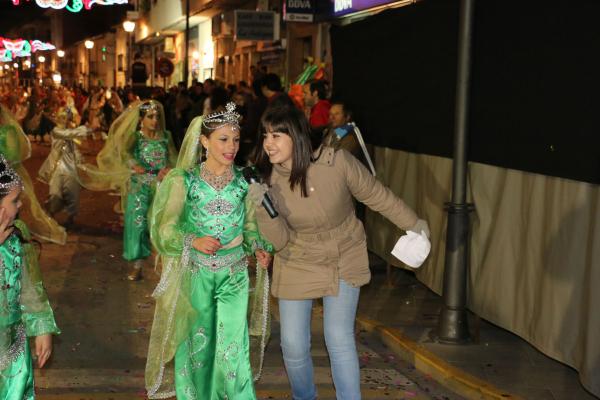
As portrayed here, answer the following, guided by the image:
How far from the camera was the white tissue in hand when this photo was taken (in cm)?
455

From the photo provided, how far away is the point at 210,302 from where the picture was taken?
5.19m

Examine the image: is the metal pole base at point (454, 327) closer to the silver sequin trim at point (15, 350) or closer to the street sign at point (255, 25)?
the silver sequin trim at point (15, 350)

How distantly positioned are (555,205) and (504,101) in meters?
1.13

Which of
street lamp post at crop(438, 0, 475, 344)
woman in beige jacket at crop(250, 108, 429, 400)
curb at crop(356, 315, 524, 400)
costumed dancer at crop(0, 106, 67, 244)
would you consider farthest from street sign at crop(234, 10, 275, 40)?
woman in beige jacket at crop(250, 108, 429, 400)

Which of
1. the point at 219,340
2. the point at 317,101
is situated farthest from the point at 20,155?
the point at 317,101

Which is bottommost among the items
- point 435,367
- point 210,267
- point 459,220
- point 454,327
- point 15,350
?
point 435,367

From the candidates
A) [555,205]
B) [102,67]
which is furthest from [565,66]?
[102,67]

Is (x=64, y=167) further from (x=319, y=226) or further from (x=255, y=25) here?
(x=319, y=226)

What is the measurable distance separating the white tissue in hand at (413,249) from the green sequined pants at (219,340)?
1083mm

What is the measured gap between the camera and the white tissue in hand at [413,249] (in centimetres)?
455

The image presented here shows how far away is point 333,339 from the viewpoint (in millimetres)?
4676

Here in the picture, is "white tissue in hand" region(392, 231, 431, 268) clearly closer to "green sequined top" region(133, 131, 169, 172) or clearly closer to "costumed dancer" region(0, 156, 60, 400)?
"costumed dancer" region(0, 156, 60, 400)

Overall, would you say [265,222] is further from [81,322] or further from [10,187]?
[81,322]

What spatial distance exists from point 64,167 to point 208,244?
861 cm
